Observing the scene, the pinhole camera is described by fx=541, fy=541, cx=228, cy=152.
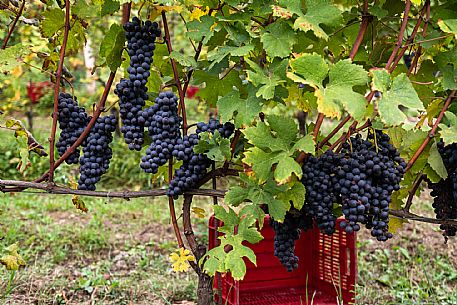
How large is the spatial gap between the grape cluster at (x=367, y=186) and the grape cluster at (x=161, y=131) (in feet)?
1.99

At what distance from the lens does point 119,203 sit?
5.67 meters

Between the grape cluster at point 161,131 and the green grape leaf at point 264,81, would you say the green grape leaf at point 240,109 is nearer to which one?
the green grape leaf at point 264,81

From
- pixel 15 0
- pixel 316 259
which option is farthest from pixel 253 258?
pixel 15 0

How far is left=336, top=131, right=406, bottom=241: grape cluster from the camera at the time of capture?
5.60 ft

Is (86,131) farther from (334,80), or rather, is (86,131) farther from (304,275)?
(304,275)

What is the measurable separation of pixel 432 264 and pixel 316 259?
3.90 feet

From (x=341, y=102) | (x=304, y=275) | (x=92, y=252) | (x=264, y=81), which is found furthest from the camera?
(x=92, y=252)

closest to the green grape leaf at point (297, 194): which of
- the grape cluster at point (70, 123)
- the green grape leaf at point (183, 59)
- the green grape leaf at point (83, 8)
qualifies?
the green grape leaf at point (183, 59)

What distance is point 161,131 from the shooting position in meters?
1.93

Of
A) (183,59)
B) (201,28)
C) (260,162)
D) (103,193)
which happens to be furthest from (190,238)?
(201,28)

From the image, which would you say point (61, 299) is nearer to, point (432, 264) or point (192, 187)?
point (192, 187)

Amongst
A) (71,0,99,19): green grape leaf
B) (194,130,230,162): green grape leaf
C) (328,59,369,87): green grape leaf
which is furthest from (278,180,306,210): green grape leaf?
A: (71,0,99,19): green grape leaf

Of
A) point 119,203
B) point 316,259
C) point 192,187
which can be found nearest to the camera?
point 192,187

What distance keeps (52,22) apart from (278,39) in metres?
1.01
